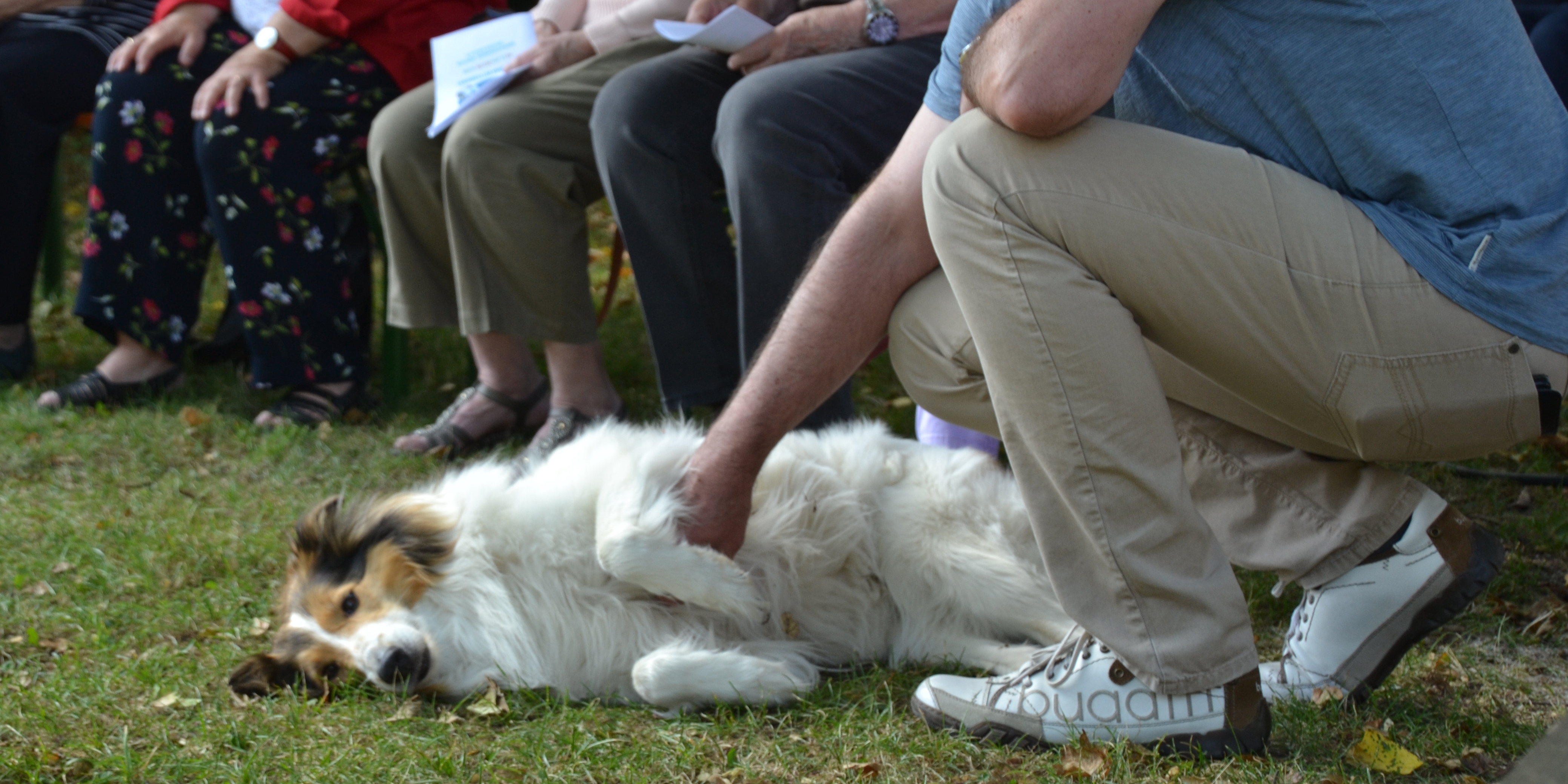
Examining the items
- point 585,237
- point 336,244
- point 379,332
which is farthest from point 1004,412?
point 379,332

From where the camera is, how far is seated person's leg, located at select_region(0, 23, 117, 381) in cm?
429

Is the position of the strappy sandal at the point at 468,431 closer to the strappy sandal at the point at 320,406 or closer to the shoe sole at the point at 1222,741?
the strappy sandal at the point at 320,406

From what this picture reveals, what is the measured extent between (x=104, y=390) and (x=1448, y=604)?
13.9 feet

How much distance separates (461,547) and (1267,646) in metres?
1.60

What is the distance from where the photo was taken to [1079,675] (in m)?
1.86

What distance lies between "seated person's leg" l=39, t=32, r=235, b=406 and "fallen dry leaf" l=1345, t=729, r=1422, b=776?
3805 mm

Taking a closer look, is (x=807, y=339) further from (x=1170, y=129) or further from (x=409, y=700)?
(x=409, y=700)

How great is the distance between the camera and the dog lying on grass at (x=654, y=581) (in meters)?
2.20

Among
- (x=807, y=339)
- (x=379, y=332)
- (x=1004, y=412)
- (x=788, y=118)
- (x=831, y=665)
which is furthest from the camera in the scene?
(x=379, y=332)

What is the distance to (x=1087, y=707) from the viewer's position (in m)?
1.85

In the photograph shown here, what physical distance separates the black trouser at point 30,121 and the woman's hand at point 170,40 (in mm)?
385

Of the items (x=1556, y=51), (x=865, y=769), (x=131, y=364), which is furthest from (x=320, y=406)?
(x=1556, y=51)

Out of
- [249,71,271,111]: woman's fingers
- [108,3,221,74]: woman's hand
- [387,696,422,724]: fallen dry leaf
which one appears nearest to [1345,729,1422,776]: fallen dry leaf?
[387,696,422,724]: fallen dry leaf

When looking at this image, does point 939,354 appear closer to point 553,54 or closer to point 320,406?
point 553,54
